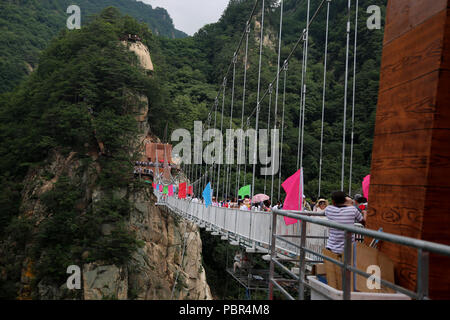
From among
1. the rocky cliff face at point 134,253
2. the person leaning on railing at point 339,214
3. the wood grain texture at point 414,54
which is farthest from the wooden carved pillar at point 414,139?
the rocky cliff face at point 134,253

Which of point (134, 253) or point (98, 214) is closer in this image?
point (134, 253)

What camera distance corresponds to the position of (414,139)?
215cm

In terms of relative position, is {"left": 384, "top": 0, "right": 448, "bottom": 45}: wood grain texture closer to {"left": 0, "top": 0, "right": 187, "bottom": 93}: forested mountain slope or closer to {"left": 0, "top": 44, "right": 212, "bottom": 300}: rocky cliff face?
{"left": 0, "top": 44, "right": 212, "bottom": 300}: rocky cliff face

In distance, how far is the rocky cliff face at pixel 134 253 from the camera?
62.8 ft

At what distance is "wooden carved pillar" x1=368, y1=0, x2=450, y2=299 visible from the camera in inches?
78.8

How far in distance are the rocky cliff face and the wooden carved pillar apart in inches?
698

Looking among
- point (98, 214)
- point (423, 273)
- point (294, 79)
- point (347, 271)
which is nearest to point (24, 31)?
point (294, 79)

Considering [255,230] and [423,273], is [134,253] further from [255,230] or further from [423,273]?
[423,273]

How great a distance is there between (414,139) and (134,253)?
19.7 meters

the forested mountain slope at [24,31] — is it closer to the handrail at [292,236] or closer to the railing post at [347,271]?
the handrail at [292,236]

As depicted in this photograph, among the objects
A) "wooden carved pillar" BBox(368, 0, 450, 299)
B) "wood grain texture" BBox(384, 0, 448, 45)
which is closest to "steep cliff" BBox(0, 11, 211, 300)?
"wooden carved pillar" BBox(368, 0, 450, 299)

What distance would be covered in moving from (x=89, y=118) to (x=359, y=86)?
14.9 meters

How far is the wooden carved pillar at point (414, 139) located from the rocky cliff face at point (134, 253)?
17.7 metres
